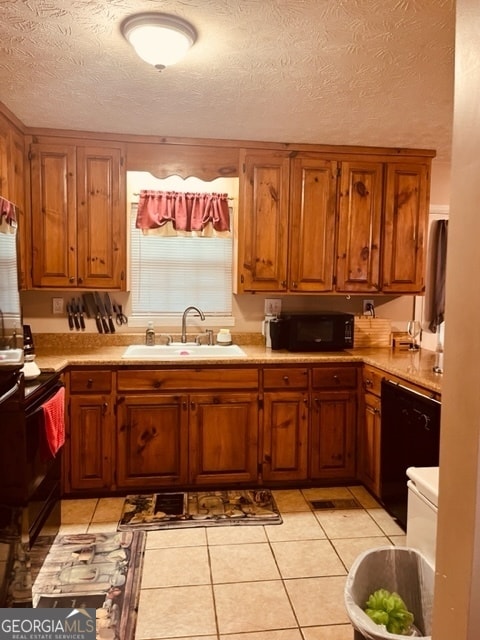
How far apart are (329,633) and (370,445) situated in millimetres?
1402

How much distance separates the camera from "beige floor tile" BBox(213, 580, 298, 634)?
193 centimetres

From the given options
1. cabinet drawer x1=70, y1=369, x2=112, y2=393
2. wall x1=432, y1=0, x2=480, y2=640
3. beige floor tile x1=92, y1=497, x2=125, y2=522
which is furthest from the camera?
cabinet drawer x1=70, y1=369, x2=112, y2=393

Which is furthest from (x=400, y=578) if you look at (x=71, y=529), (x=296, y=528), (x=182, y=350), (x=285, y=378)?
(x=182, y=350)

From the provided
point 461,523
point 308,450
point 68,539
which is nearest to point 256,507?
point 308,450

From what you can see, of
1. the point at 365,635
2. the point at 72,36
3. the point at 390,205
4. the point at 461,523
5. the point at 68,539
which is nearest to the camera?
the point at 461,523

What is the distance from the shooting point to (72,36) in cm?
190

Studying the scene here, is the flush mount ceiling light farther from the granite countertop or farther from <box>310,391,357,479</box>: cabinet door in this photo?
<box>310,391,357,479</box>: cabinet door

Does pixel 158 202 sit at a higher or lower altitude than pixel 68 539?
higher

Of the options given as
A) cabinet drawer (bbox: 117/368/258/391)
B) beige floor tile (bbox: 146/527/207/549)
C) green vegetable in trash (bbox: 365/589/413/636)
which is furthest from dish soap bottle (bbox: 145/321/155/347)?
green vegetable in trash (bbox: 365/589/413/636)

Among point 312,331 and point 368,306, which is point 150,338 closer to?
point 312,331

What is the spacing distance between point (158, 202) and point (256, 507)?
2216 millimetres

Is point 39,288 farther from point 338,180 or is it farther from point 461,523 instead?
point 461,523

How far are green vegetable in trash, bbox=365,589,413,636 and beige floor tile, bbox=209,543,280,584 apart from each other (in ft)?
2.65

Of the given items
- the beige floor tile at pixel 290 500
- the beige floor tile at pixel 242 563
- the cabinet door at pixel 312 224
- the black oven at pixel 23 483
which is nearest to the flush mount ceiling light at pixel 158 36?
the black oven at pixel 23 483
